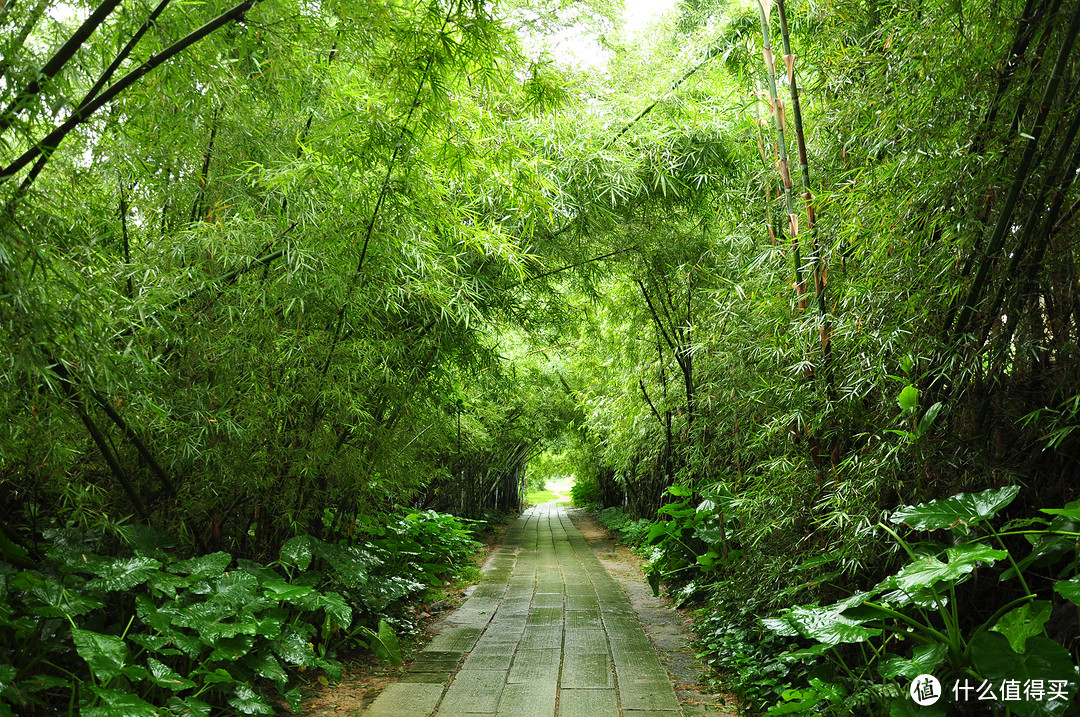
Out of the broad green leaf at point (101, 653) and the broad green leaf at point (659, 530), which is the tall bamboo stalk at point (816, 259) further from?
the broad green leaf at point (659, 530)

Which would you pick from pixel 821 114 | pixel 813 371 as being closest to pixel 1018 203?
pixel 813 371

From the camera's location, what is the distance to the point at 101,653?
1.85 metres

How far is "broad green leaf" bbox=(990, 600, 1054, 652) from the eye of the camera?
1.50 m

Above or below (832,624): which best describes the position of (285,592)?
below

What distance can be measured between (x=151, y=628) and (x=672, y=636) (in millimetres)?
2734

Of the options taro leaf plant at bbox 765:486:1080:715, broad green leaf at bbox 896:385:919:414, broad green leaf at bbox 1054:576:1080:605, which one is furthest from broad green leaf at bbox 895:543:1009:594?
broad green leaf at bbox 896:385:919:414

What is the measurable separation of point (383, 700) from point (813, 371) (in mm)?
2183

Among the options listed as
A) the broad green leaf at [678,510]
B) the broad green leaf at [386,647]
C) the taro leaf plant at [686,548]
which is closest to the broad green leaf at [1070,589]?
the broad green leaf at [386,647]

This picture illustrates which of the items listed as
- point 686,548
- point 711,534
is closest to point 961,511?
point 711,534

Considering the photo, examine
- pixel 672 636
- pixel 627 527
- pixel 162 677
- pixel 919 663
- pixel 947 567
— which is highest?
pixel 947 567

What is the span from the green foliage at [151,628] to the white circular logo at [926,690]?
1953 mm

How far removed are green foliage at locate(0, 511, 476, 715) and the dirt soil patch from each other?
1.50 metres

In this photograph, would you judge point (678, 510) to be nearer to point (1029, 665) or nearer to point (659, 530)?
point (659, 530)

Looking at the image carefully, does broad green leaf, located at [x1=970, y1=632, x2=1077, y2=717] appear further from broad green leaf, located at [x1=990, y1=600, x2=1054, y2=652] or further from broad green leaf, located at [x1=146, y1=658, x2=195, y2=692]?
broad green leaf, located at [x1=146, y1=658, x2=195, y2=692]
